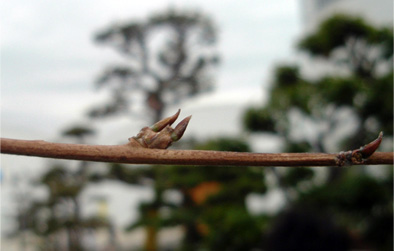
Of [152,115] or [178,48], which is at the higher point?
[178,48]

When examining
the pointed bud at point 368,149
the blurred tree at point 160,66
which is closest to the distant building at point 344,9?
the blurred tree at point 160,66

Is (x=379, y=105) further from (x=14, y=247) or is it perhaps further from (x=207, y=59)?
(x=14, y=247)

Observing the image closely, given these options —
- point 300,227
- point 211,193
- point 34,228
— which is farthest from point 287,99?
point 34,228

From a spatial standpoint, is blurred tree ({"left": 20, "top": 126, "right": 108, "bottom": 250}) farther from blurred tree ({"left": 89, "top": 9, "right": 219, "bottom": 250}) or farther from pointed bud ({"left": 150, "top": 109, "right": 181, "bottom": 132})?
pointed bud ({"left": 150, "top": 109, "right": 181, "bottom": 132})

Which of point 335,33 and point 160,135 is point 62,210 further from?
point 160,135

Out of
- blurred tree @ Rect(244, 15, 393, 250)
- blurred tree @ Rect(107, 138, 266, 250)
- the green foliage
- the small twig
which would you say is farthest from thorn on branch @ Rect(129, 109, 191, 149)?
the green foliage

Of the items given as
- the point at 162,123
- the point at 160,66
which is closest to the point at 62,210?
the point at 160,66

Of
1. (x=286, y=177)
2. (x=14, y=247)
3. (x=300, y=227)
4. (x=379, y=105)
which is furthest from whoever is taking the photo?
(x=14, y=247)
